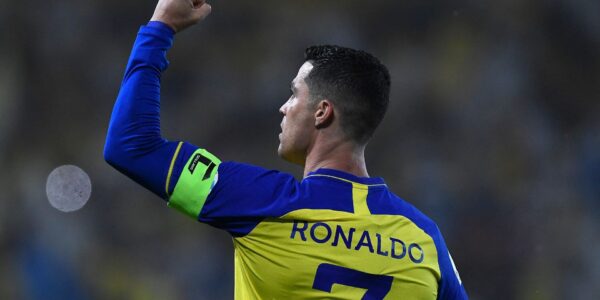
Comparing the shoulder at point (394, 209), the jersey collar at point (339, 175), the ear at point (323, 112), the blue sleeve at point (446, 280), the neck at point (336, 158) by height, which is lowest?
the blue sleeve at point (446, 280)

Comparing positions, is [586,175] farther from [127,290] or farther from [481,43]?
[127,290]

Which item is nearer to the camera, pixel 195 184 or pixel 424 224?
pixel 195 184

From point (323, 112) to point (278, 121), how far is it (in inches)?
192

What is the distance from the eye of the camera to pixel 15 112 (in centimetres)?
694

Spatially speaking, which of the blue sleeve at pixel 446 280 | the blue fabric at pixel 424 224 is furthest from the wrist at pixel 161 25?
the blue sleeve at pixel 446 280

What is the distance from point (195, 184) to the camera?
1745mm

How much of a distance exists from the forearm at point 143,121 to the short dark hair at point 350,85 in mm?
421

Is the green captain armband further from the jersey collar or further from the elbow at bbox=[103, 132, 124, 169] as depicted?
the jersey collar

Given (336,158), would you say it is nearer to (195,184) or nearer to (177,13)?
(195,184)

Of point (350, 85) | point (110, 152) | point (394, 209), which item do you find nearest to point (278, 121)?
point (350, 85)

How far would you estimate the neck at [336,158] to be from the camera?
196cm

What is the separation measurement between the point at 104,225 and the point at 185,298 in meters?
0.93

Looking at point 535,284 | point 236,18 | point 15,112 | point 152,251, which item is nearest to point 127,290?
point 152,251

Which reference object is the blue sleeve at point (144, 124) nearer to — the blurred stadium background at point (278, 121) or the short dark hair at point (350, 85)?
the short dark hair at point (350, 85)
